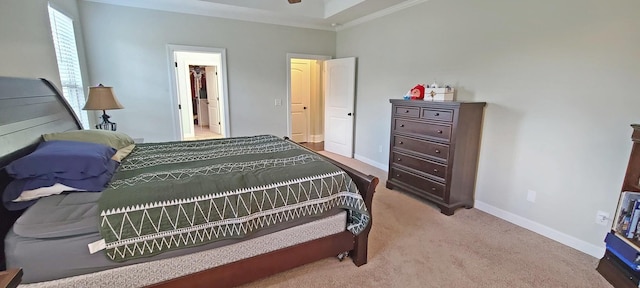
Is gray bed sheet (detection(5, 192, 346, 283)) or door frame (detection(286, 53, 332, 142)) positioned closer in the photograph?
gray bed sheet (detection(5, 192, 346, 283))

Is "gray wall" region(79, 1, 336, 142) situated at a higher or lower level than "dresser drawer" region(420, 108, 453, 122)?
higher

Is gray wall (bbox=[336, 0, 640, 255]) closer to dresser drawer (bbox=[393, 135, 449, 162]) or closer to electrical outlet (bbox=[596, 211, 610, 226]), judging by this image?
electrical outlet (bbox=[596, 211, 610, 226])

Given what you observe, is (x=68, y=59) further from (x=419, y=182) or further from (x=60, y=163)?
(x=419, y=182)

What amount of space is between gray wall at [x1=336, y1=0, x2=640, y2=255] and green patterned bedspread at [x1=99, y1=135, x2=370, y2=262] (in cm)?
190

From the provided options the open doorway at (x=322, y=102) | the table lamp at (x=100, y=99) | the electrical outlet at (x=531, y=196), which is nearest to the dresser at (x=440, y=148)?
the electrical outlet at (x=531, y=196)

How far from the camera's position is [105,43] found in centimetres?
389

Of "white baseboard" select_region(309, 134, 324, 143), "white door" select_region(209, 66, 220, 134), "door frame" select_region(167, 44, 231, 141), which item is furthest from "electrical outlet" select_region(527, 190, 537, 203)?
"white door" select_region(209, 66, 220, 134)

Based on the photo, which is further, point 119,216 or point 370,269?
point 370,269

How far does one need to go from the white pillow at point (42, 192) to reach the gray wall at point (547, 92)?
358 cm

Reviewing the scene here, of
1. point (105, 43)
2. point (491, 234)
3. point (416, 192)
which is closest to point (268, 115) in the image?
point (105, 43)

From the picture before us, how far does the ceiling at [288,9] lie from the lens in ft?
12.9

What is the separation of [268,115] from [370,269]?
12.1 feet

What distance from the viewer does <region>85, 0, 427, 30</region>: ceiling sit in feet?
12.9

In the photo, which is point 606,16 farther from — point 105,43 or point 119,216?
point 105,43
